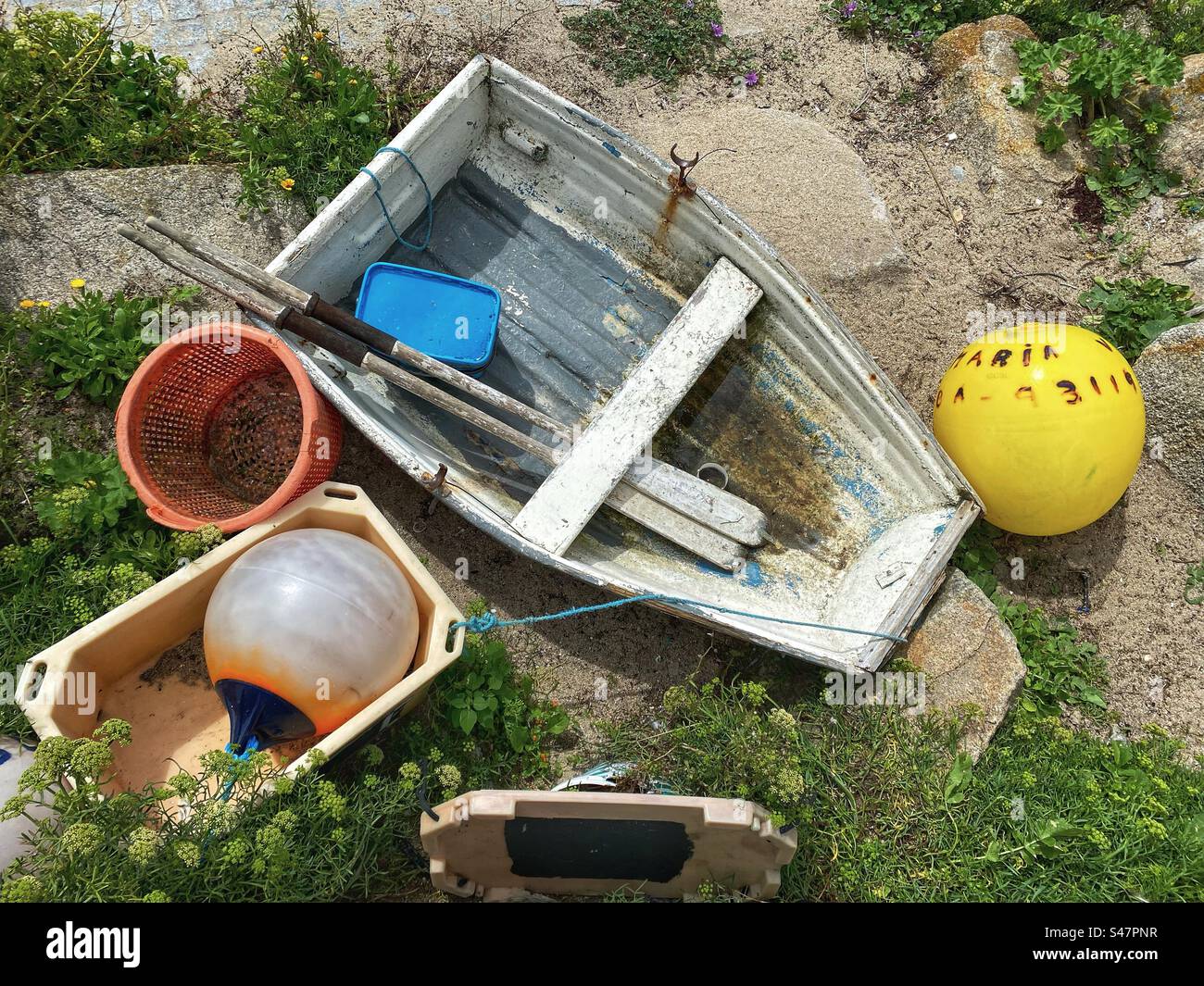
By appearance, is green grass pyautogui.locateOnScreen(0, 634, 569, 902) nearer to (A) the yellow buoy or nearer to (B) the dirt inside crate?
(B) the dirt inside crate

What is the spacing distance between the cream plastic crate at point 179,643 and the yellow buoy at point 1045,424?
2613 mm

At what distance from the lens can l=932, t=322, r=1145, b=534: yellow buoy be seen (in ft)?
12.3

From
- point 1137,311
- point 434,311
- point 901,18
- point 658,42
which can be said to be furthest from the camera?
point 901,18

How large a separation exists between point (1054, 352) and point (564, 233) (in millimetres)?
2625

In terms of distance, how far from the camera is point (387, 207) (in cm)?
432

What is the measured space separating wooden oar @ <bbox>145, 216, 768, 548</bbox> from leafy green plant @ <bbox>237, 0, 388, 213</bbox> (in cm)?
100

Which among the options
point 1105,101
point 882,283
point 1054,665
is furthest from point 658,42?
point 1054,665

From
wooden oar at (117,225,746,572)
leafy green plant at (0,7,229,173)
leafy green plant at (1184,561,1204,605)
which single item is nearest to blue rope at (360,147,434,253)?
wooden oar at (117,225,746,572)

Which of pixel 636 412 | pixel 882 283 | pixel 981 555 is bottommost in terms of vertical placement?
pixel 981 555

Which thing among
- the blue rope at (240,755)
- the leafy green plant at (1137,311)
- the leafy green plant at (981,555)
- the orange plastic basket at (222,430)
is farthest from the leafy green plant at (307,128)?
the leafy green plant at (1137,311)

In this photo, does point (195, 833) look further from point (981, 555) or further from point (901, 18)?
point (901, 18)

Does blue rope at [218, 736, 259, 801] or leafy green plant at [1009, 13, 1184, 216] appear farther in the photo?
leafy green plant at [1009, 13, 1184, 216]

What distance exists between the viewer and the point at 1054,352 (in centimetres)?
383

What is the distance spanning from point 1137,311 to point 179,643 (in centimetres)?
554
